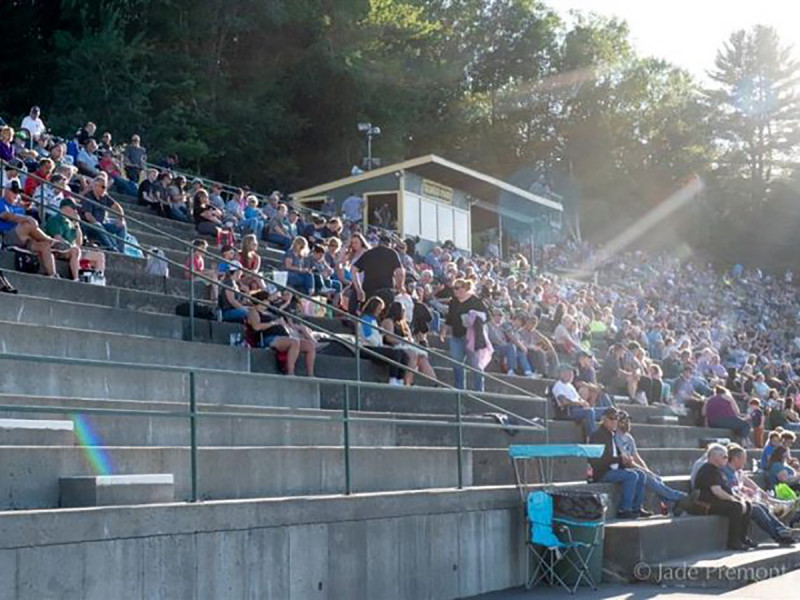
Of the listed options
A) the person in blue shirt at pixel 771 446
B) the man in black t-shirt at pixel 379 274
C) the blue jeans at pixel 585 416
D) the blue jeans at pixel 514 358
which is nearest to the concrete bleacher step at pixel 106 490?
the man in black t-shirt at pixel 379 274

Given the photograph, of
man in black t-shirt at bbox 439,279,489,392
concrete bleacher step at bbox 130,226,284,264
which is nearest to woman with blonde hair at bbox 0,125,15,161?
concrete bleacher step at bbox 130,226,284,264

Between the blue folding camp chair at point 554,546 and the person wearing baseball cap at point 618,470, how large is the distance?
7.52ft

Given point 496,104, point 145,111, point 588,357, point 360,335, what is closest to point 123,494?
point 360,335

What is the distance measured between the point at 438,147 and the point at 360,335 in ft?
137

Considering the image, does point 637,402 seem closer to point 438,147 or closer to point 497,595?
point 497,595

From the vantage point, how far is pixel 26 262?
13844 millimetres

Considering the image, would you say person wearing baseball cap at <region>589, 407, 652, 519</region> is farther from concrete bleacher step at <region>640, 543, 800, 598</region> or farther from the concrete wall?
the concrete wall

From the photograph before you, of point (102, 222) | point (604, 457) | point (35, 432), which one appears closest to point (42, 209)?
point (102, 222)

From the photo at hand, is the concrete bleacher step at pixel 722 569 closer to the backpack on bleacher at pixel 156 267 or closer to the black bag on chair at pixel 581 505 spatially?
the black bag on chair at pixel 581 505

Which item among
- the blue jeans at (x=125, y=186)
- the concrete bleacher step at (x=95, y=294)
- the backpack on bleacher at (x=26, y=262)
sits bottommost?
the concrete bleacher step at (x=95, y=294)

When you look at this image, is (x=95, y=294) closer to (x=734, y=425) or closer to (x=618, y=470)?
(x=618, y=470)

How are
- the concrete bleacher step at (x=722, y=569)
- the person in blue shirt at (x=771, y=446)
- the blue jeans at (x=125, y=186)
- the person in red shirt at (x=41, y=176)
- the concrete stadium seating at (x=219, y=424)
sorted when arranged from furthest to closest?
the blue jeans at (x=125, y=186) → the person in blue shirt at (x=771, y=446) → the person in red shirt at (x=41, y=176) → the concrete bleacher step at (x=722, y=569) → the concrete stadium seating at (x=219, y=424)

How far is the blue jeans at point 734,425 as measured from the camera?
909 inches

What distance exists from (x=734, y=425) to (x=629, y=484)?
27.1ft
